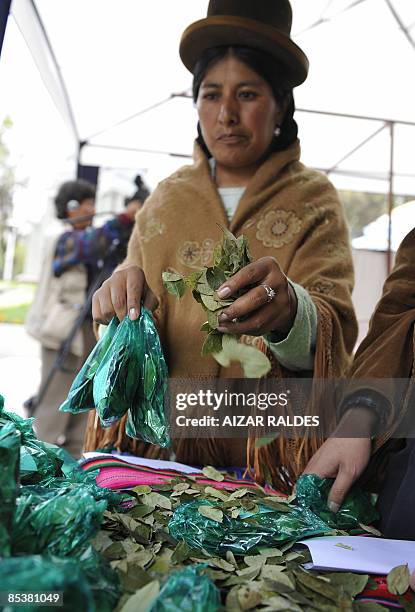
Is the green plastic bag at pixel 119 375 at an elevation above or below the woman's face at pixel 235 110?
below

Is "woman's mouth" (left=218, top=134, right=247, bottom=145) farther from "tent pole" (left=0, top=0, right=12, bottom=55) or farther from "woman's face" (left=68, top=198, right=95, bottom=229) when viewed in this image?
"woman's face" (left=68, top=198, right=95, bottom=229)

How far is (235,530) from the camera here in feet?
2.44

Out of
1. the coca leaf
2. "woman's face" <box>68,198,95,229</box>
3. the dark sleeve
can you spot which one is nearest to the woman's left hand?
the coca leaf

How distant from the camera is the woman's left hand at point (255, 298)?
0.77 m

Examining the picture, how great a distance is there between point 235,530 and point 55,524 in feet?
0.93

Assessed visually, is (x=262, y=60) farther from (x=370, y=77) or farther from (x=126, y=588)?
(x=370, y=77)

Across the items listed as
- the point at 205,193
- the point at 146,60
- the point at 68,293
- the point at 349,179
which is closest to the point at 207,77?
the point at 205,193

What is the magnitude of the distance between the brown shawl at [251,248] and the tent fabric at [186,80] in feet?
1.28

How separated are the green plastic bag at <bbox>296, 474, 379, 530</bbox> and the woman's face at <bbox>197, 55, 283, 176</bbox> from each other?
2.53 ft

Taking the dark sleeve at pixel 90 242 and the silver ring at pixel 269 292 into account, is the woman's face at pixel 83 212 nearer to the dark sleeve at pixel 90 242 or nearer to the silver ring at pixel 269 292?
the dark sleeve at pixel 90 242

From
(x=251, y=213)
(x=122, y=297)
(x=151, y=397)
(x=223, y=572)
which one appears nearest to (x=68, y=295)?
(x=251, y=213)

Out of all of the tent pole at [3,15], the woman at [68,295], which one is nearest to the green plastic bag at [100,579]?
the tent pole at [3,15]

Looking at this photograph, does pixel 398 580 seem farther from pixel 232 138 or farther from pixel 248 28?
pixel 248 28

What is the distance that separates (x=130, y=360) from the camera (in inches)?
34.8
